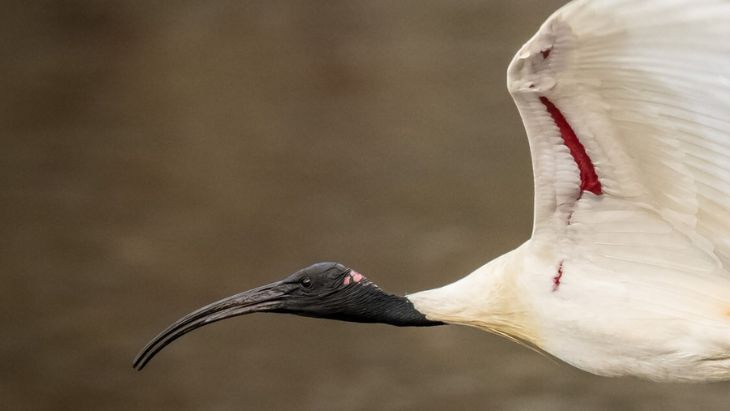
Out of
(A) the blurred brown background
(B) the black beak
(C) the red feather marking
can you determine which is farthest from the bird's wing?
(A) the blurred brown background

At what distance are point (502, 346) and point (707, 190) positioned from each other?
3.15 m

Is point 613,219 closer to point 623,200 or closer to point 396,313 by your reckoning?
point 623,200

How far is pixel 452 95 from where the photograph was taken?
6387mm

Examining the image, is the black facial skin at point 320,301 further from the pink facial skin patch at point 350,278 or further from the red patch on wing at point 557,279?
the red patch on wing at point 557,279

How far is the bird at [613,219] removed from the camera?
2457 mm

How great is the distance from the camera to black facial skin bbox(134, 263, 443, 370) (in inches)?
131

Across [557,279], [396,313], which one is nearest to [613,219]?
[557,279]

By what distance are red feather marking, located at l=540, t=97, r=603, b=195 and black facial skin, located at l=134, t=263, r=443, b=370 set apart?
2.06 ft

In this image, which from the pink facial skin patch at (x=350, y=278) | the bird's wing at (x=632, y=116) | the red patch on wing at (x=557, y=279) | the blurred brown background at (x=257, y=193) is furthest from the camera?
the blurred brown background at (x=257, y=193)

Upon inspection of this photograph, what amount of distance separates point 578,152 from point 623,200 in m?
0.19

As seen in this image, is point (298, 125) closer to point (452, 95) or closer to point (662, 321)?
point (452, 95)

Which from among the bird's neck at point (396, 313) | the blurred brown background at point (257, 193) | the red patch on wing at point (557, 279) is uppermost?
the blurred brown background at point (257, 193)

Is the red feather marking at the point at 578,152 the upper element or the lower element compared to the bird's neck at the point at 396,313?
upper

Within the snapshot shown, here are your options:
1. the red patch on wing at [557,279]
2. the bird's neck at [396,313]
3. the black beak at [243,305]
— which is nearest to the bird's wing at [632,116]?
the red patch on wing at [557,279]
